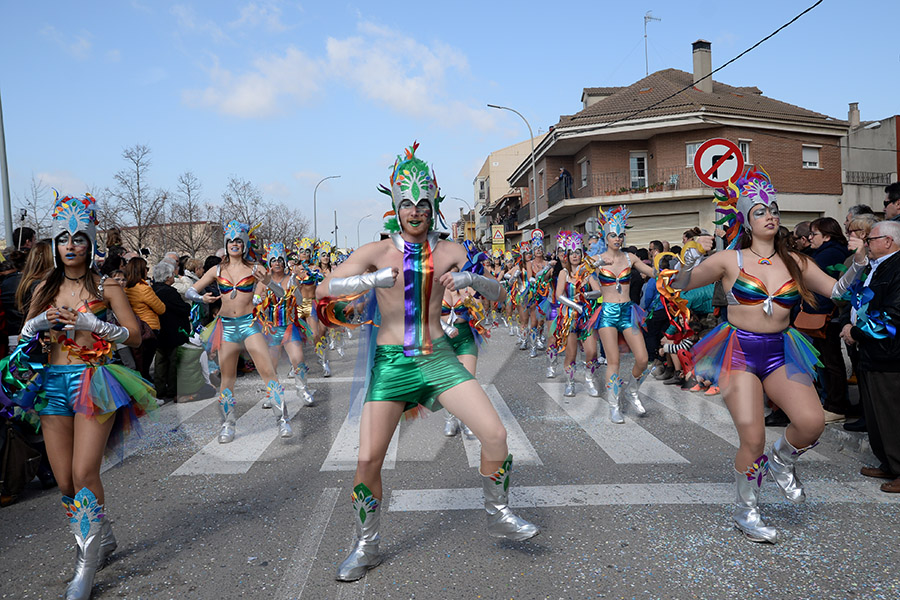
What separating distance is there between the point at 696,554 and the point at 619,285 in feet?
13.3

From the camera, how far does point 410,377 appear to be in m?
3.62

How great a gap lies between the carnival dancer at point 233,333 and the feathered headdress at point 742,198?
444 cm

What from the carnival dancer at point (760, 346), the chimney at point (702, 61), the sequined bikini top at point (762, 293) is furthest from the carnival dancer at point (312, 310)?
the chimney at point (702, 61)

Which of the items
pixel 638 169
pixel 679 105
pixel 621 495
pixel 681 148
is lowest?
pixel 621 495

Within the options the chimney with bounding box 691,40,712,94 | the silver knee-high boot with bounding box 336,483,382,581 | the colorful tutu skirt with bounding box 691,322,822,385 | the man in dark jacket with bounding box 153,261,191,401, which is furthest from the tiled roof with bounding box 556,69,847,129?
the silver knee-high boot with bounding box 336,483,382,581

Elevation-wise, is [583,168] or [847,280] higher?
[583,168]

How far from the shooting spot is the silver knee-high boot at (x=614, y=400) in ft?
22.8

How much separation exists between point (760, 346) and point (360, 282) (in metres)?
2.47

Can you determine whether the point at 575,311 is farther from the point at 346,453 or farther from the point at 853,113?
the point at 853,113

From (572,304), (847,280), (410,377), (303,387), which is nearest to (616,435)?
(572,304)

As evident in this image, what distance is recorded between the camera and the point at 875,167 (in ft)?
112

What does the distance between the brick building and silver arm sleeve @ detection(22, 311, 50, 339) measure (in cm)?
2623

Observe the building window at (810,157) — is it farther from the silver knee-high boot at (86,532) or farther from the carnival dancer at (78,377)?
the silver knee-high boot at (86,532)

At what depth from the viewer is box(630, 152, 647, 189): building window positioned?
95.3ft
